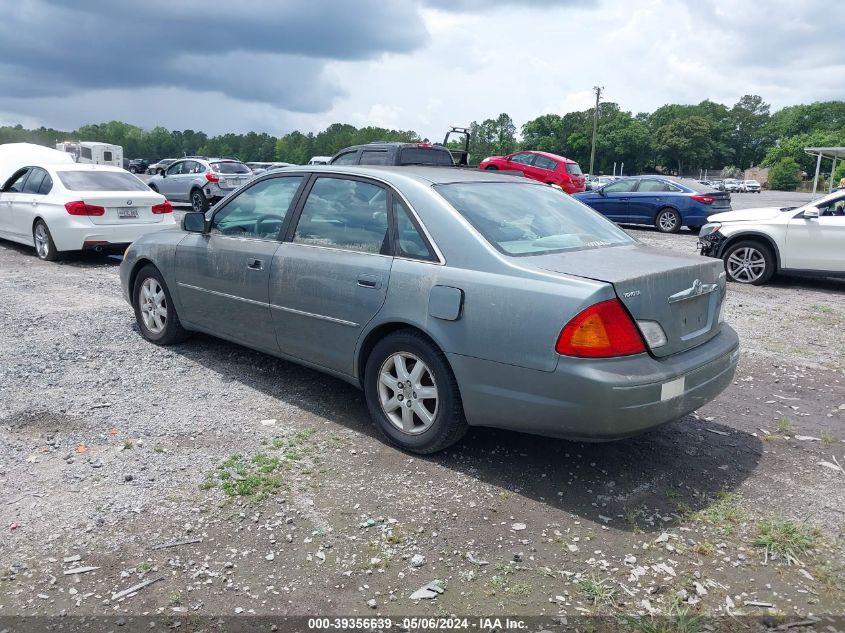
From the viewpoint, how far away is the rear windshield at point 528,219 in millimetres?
3967

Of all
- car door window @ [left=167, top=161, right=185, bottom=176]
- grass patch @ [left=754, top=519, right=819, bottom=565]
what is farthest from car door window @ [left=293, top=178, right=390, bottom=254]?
car door window @ [left=167, top=161, right=185, bottom=176]

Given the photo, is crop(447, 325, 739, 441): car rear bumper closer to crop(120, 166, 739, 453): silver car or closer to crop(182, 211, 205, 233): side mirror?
crop(120, 166, 739, 453): silver car

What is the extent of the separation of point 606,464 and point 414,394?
1.19 m

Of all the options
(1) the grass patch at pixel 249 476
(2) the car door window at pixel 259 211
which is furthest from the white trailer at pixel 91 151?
(1) the grass patch at pixel 249 476

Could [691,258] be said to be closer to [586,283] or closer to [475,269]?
[586,283]

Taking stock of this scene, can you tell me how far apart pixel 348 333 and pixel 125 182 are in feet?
26.8

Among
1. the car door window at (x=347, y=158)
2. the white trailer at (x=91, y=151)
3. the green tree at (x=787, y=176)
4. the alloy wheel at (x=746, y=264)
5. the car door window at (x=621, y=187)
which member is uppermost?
the green tree at (x=787, y=176)

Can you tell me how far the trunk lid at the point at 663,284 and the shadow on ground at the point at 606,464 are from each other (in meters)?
0.75

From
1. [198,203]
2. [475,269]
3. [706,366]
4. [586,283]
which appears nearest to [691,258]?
[706,366]

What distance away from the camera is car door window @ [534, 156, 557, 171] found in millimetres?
22438

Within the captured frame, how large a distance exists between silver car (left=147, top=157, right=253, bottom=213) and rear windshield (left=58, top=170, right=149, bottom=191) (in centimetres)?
827

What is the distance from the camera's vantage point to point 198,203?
20.0m

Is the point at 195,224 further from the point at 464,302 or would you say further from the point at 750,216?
the point at 750,216

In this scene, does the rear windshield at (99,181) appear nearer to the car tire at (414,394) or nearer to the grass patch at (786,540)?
the car tire at (414,394)
